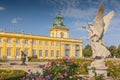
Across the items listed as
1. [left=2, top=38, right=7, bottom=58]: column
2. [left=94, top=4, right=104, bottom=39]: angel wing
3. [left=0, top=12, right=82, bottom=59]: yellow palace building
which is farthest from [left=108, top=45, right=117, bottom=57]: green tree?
[left=94, top=4, right=104, bottom=39]: angel wing

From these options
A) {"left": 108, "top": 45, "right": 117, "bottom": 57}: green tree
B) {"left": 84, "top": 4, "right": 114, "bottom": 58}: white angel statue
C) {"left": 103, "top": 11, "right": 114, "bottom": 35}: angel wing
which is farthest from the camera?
{"left": 108, "top": 45, "right": 117, "bottom": 57}: green tree

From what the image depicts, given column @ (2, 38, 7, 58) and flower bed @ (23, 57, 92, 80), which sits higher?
column @ (2, 38, 7, 58)

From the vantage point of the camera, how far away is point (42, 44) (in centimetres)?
4988

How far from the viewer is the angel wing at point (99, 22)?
10.3 metres

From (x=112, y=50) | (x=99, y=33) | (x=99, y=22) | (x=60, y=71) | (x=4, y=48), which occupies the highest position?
(x=112, y=50)

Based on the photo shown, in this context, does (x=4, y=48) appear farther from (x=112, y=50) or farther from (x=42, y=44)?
(x=112, y=50)

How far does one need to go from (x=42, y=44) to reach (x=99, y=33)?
3946 cm

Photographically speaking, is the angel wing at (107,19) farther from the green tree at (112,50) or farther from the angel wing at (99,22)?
the green tree at (112,50)

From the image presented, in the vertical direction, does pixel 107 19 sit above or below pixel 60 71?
above

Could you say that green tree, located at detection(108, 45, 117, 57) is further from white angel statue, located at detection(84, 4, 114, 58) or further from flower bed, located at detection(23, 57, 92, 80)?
flower bed, located at detection(23, 57, 92, 80)

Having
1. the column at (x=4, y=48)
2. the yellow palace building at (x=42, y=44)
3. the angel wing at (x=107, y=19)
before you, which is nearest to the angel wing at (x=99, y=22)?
the angel wing at (x=107, y=19)

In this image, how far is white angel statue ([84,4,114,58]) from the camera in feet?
35.0

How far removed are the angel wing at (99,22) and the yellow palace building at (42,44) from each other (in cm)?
3388

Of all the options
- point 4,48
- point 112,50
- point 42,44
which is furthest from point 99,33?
point 112,50
